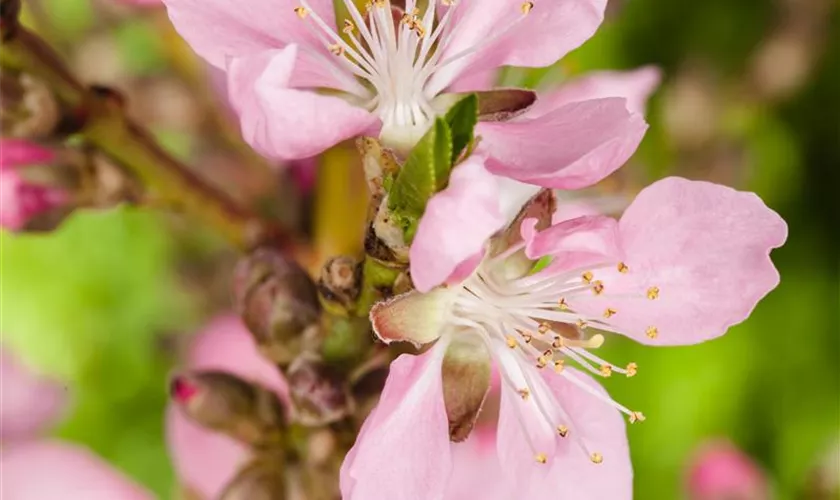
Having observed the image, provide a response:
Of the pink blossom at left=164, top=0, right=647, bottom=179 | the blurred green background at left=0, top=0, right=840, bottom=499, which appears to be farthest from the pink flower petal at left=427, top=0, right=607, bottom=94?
the blurred green background at left=0, top=0, right=840, bottom=499

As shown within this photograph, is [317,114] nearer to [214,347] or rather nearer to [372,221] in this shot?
[372,221]

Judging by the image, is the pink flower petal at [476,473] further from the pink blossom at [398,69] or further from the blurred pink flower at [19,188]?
the blurred pink flower at [19,188]

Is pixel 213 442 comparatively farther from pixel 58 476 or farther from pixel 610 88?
pixel 610 88

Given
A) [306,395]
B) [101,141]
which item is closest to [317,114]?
[306,395]

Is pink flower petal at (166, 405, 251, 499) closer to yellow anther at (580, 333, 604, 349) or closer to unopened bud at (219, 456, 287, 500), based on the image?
unopened bud at (219, 456, 287, 500)

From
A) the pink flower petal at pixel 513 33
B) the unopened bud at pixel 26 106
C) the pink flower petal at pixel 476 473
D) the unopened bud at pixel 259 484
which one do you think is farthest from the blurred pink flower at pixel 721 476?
the unopened bud at pixel 26 106
